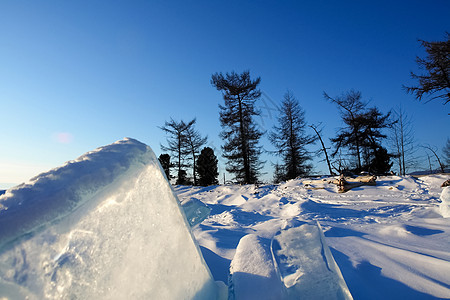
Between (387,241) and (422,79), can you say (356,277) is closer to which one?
(387,241)

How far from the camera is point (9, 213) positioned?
1.58 ft

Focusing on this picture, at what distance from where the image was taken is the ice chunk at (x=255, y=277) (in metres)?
0.81

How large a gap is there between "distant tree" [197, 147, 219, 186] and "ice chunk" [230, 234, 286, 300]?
20.4 meters

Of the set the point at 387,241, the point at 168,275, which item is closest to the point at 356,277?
the point at 387,241

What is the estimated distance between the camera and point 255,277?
2.93 ft

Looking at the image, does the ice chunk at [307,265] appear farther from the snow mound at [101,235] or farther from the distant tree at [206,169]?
the distant tree at [206,169]

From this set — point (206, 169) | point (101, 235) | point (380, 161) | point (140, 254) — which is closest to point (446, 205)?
point (140, 254)

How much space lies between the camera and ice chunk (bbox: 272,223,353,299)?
0.84 metres

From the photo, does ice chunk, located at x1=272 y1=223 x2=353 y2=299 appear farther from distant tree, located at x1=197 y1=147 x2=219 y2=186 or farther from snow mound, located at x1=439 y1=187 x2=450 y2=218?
distant tree, located at x1=197 y1=147 x2=219 y2=186

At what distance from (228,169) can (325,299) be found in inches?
643

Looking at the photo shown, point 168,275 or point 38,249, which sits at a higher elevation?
point 38,249

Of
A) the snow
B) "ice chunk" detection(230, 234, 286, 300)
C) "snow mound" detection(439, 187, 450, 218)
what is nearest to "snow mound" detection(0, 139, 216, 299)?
the snow

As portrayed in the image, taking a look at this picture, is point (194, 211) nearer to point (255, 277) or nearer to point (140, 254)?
point (255, 277)

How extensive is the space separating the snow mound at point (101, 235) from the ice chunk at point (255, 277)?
13 cm
